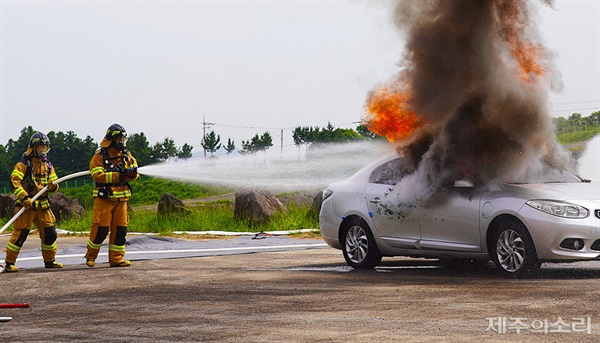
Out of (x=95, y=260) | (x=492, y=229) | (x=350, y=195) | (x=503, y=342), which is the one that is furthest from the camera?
(x=95, y=260)

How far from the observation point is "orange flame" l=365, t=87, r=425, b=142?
43.1 ft

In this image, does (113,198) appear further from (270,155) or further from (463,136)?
(463,136)

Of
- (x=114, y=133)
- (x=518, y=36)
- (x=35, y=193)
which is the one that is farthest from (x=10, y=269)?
(x=518, y=36)

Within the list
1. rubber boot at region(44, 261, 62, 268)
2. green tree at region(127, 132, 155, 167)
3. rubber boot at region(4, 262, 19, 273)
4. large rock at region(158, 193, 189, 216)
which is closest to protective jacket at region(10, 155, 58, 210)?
rubber boot at region(44, 261, 62, 268)

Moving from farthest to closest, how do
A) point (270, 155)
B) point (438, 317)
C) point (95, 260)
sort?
point (270, 155) < point (95, 260) < point (438, 317)

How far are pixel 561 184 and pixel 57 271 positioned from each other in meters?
6.96

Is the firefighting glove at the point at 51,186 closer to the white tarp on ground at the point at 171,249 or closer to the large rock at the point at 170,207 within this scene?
the white tarp on ground at the point at 171,249

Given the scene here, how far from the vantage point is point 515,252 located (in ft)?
37.4

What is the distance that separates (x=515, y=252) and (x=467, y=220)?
0.77 metres

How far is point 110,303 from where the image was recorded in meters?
10.1

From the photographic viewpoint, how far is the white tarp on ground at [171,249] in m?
16.5

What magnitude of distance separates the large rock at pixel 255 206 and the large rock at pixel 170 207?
2854mm

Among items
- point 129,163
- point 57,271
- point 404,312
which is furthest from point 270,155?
point 404,312

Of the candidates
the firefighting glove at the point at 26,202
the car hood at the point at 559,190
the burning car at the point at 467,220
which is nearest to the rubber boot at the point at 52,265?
the firefighting glove at the point at 26,202
